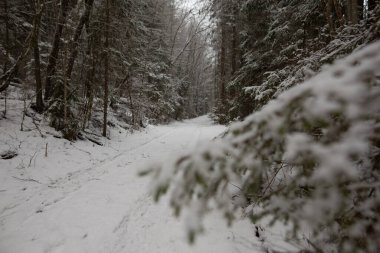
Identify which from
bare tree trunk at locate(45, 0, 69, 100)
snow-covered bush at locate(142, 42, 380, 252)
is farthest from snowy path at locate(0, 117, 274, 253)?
bare tree trunk at locate(45, 0, 69, 100)

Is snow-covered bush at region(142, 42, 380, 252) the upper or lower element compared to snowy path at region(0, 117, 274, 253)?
upper

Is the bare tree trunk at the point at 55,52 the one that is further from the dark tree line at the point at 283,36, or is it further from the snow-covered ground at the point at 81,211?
the dark tree line at the point at 283,36

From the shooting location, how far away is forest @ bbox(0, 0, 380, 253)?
4.06ft

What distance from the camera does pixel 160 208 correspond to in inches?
174

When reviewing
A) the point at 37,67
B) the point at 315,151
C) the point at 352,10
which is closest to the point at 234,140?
the point at 315,151

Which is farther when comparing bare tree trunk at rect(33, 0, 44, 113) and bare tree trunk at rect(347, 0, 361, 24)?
bare tree trunk at rect(33, 0, 44, 113)

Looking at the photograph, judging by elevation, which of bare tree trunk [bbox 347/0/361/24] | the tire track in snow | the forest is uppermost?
bare tree trunk [bbox 347/0/361/24]

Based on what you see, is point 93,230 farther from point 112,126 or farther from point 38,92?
point 112,126

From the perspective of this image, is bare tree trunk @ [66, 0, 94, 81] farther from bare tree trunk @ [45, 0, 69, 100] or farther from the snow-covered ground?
the snow-covered ground

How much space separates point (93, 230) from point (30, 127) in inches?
224

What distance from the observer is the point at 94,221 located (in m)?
3.87

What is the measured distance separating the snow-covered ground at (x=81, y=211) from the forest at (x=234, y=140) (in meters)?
0.03

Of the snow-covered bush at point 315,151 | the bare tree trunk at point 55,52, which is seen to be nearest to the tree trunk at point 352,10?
the snow-covered bush at point 315,151

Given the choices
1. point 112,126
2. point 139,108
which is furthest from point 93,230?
point 139,108
